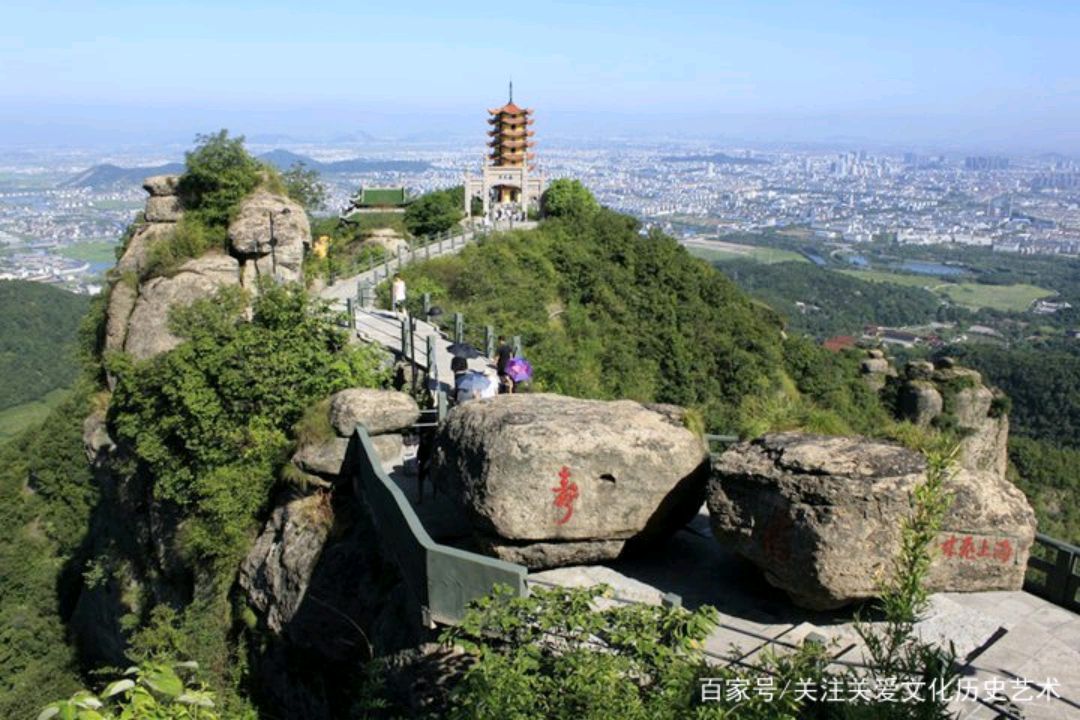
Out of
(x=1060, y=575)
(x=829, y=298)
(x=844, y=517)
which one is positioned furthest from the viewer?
(x=829, y=298)

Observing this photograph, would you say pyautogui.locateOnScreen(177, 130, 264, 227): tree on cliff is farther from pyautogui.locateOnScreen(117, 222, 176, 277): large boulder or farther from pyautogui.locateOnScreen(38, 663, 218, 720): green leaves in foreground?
pyautogui.locateOnScreen(38, 663, 218, 720): green leaves in foreground

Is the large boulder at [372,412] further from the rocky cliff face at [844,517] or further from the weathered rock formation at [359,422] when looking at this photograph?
the rocky cliff face at [844,517]

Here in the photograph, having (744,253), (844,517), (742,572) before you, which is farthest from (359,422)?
(744,253)

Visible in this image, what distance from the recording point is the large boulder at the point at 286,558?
9.18 m

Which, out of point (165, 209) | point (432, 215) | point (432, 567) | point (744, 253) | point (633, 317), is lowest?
point (744, 253)

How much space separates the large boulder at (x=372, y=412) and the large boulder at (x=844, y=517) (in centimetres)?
413

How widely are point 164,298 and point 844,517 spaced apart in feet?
50.5

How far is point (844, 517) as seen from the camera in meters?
6.43

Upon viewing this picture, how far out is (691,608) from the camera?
7.26 meters

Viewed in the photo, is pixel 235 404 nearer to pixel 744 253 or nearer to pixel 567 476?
pixel 567 476

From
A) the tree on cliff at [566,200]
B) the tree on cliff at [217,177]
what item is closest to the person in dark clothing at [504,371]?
the tree on cliff at [217,177]

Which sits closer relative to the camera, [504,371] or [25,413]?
[504,371]

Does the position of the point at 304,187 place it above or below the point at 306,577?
above

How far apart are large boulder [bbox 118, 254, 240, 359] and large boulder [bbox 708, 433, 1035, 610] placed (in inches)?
528
